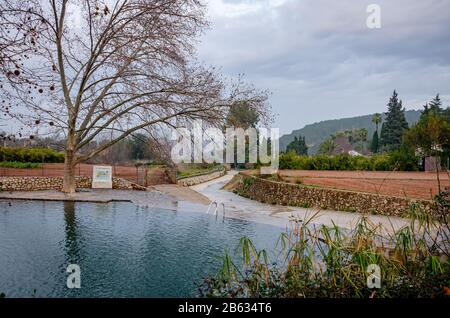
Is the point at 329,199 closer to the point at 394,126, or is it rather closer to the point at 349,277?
the point at 349,277

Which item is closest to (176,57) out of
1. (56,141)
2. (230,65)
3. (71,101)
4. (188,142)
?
(230,65)

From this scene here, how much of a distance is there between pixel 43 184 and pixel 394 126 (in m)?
60.5

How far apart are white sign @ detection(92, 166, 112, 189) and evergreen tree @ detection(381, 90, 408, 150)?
54.3 metres

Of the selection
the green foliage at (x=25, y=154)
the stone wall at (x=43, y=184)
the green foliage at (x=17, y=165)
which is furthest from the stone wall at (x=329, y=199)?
the green foliage at (x=25, y=154)

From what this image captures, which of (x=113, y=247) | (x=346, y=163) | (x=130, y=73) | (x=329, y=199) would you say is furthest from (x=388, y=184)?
(x=113, y=247)

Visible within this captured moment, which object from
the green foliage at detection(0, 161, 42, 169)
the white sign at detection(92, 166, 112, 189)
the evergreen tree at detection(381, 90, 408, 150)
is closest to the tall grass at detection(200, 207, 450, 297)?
the white sign at detection(92, 166, 112, 189)

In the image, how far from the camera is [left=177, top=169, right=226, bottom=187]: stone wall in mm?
29312

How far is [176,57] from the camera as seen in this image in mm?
15492

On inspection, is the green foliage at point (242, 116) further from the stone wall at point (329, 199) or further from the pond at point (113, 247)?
the stone wall at point (329, 199)

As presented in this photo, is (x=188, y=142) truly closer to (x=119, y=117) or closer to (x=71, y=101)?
(x=119, y=117)

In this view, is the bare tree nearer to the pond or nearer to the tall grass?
the pond

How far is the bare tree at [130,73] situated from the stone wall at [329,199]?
16.4 feet

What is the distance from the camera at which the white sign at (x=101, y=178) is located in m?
20.6

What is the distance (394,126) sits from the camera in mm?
66125
